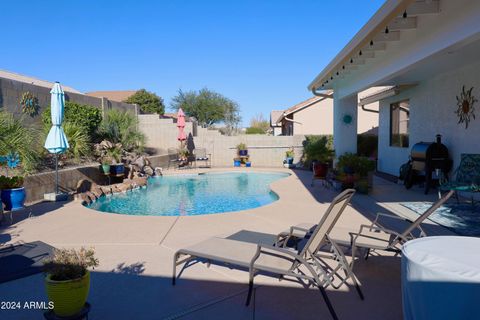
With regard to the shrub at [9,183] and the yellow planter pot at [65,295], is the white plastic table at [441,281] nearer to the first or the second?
the yellow planter pot at [65,295]

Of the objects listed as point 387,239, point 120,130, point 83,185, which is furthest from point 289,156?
point 387,239

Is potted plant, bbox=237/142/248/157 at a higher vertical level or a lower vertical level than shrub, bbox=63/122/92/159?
lower

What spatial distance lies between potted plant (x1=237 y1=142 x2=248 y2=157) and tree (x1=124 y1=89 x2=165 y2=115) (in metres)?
28.0

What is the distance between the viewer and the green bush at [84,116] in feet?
44.4

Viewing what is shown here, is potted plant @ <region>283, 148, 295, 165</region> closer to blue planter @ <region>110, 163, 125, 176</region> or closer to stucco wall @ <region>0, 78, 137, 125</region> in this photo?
blue planter @ <region>110, 163, 125, 176</region>

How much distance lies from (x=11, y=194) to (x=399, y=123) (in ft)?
40.0

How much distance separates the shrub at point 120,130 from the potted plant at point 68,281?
13.3m

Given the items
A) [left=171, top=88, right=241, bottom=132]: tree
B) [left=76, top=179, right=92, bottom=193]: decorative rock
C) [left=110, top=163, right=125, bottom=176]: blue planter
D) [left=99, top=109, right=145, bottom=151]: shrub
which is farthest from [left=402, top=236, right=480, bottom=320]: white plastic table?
[left=171, top=88, right=241, bottom=132]: tree

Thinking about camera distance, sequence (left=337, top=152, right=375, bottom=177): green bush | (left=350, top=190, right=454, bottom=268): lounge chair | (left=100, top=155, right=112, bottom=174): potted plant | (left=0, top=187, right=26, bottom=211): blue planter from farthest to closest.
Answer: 1. (left=100, top=155, right=112, bottom=174): potted plant
2. (left=337, top=152, right=375, bottom=177): green bush
3. (left=0, top=187, right=26, bottom=211): blue planter
4. (left=350, top=190, right=454, bottom=268): lounge chair

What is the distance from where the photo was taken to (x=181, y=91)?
41031 millimetres

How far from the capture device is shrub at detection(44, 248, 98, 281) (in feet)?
8.80

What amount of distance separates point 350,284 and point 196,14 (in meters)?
15.4

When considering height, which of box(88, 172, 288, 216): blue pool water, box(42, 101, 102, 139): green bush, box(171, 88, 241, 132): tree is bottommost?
box(88, 172, 288, 216): blue pool water

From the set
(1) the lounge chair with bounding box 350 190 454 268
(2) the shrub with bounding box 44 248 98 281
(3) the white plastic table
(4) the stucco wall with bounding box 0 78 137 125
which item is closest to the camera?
(3) the white plastic table
